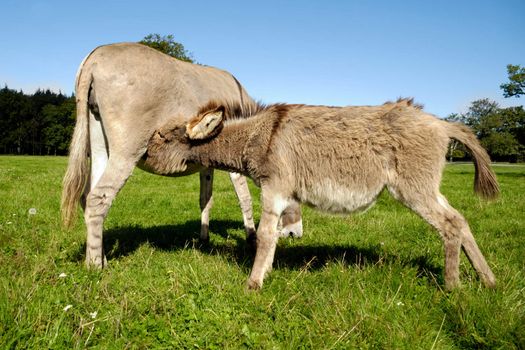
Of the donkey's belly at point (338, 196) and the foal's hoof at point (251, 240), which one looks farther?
the foal's hoof at point (251, 240)

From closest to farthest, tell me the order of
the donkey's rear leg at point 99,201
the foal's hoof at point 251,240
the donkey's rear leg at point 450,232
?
1. the donkey's rear leg at point 450,232
2. the donkey's rear leg at point 99,201
3. the foal's hoof at point 251,240

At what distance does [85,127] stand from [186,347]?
10.3 ft

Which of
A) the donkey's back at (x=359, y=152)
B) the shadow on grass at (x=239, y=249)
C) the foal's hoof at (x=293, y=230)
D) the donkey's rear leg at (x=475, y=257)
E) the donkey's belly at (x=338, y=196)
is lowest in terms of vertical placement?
the shadow on grass at (x=239, y=249)

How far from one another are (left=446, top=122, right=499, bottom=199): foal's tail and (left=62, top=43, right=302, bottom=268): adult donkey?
228cm

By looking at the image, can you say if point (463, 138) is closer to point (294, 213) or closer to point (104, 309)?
point (294, 213)

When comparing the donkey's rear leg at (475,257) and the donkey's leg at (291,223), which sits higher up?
the donkey's rear leg at (475,257)

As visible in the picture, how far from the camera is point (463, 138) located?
13.0 feet

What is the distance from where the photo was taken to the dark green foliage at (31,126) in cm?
7300

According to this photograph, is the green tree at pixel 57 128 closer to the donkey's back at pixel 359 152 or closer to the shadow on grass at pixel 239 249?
the shadow on grass at pixel 239 249

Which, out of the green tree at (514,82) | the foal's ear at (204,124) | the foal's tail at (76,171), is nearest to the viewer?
the foal's ear at (204,124)

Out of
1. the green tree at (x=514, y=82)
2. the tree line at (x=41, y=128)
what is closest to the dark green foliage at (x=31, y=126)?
the tree line at (x=41, y=128)

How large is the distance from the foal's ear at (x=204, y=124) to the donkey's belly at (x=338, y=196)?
1.19 meters

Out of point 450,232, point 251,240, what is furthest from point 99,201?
point 450,232

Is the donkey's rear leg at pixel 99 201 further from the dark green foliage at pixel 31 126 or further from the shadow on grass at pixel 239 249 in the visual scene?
the dark green foliage at pixel 31 126
